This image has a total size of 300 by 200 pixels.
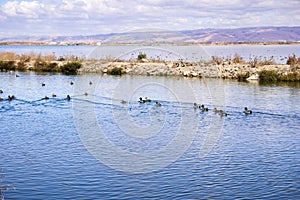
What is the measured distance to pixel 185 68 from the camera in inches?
2406

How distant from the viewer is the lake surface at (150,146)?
1762 cm

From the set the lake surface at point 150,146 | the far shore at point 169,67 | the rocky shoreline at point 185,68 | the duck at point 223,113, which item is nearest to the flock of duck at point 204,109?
the duck at point 223,113

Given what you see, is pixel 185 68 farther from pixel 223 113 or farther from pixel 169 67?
pixel 223 113

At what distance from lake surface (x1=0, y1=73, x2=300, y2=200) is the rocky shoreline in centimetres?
1338

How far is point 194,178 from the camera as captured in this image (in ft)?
61.3

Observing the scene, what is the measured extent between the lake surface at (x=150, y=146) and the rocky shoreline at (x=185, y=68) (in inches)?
527

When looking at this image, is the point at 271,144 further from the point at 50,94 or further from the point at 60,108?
the point at 50,94

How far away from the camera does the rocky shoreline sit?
56219 mm

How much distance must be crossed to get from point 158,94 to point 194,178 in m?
24.8

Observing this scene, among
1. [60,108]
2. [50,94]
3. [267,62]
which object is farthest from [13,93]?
[267,62]

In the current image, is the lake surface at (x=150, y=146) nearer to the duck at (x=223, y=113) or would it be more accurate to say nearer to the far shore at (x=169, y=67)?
the duck at (x=223, y=113)

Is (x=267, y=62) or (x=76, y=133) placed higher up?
(x=267, y=62)

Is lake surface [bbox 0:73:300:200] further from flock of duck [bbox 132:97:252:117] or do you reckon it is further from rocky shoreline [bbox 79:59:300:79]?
rocky shoreline [bbox 79:59:300:79]

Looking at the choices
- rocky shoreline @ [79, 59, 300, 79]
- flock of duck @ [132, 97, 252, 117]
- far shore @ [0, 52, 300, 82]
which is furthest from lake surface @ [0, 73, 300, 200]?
rocky shoreline @ [79, 59, 300, 79]
